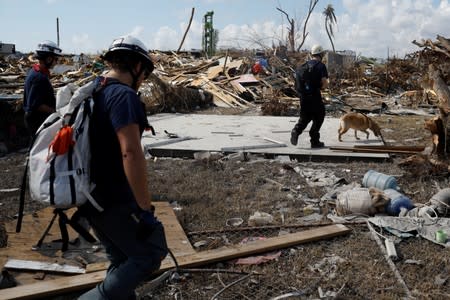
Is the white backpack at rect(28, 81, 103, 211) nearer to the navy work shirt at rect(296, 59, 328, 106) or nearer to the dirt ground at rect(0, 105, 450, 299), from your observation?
the dirt ground at rect(0, 105, 450, 299)

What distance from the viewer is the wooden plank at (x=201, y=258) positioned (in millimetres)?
3373

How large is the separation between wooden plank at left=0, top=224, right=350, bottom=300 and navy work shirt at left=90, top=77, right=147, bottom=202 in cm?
141

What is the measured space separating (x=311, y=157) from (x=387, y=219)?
3202 millimetres

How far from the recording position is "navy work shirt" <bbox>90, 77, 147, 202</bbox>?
2.26 metres

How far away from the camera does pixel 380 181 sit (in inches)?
224

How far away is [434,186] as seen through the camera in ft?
19.8

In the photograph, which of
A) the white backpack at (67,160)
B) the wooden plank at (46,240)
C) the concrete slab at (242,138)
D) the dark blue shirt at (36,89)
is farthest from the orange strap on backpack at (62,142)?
the concrete slab at (242,138)

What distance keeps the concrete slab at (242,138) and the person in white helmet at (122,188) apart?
18.3ft

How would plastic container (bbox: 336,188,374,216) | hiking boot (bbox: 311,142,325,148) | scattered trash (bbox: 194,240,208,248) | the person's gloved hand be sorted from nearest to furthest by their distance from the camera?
the person's gloved hand
scattered trash (bbox: 194,240,208,248)
plastic container (bbox: 336,188,374,216)
hiking boot (bbox: 311,142,325,148)

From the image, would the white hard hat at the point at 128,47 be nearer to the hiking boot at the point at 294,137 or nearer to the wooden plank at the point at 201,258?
the wooden plank at the point at 201,258

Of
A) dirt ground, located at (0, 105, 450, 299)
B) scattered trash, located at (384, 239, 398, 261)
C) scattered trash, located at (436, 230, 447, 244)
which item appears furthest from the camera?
scattered trash, located at (436, 230, 447, 244)

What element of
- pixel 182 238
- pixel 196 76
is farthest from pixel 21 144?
pixel 196 76

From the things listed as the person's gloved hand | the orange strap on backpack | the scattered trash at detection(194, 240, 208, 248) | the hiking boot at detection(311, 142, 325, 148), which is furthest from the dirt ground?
the orange strap on backpack

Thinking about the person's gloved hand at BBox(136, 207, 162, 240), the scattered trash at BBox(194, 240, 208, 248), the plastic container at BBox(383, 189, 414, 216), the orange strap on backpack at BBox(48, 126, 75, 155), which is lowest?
the scattered trash at BBox(194, 240, 208, 248)
